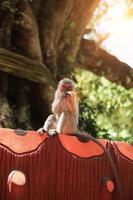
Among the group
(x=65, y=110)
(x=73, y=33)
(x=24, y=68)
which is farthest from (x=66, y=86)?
(x=73, y=33)

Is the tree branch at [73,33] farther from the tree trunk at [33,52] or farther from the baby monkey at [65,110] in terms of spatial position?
the baby monkey at [65,110]

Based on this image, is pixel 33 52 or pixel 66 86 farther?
pixel 33 52

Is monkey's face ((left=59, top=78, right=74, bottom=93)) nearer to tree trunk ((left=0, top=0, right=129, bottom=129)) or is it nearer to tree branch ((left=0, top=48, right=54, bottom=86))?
tree trunk ((left=0, top=0, right=129, bottom=129))

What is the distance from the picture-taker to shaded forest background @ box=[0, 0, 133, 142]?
789 cm

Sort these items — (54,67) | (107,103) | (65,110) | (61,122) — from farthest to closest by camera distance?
1. (107,103)
2. (54,67)
3. (65,110)
4. (61,122)

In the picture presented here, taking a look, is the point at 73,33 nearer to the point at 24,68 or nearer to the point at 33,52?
the point at 33,52

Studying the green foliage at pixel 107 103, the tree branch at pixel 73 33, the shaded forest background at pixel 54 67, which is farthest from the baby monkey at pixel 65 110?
the green foliage at pixel 107 103

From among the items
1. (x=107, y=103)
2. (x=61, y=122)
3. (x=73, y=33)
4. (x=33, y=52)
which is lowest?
(x=61, y=122)

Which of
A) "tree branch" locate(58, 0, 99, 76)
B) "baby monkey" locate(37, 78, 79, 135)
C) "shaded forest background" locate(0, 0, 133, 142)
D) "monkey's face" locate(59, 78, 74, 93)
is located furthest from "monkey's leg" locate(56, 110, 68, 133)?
"tree branch" locate(58, 0, 99, 76)

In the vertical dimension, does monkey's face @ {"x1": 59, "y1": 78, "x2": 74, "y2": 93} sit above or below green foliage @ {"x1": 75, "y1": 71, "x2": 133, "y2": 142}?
below

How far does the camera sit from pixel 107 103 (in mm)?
11766

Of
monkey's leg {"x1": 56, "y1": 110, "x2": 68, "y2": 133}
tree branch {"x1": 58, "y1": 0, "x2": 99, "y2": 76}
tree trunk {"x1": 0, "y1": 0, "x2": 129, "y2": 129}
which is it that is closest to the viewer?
monkey's leg {"x1": 56, "y1": 110, "x2": 68, "y2": 133}

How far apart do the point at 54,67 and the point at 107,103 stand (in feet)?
10.8

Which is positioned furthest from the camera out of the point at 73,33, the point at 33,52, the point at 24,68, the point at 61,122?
the point at 73,33
